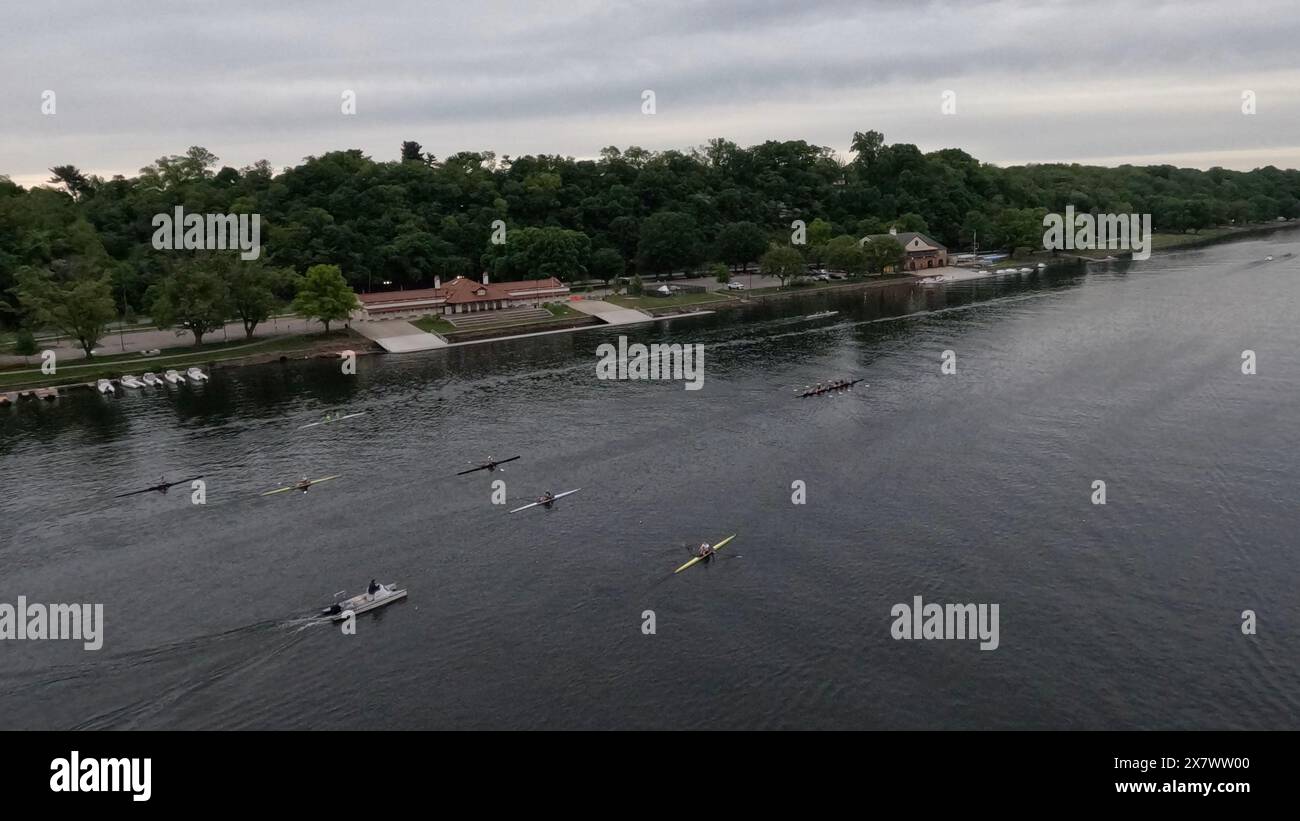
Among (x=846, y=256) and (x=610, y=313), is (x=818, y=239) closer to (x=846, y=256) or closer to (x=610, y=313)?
(x=846, y=256)

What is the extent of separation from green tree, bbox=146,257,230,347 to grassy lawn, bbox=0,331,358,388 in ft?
11.4

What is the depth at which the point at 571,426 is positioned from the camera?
73250mm

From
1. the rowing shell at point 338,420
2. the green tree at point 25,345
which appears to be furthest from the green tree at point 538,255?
the rowing shell at point 338,420

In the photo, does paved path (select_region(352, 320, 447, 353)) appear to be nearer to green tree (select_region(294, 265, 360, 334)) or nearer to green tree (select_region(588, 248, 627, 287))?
green tree (select_region(294, 265, 360, 334))

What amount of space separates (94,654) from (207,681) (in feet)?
22.3

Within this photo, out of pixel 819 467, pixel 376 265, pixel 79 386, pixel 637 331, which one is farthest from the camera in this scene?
pixel 376 265

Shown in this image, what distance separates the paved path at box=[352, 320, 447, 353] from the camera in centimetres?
11156

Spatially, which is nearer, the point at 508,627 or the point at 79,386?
the point at 508,627

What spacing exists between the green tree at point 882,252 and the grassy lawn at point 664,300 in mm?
31233

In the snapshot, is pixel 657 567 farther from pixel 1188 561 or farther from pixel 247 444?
pixel 247 444

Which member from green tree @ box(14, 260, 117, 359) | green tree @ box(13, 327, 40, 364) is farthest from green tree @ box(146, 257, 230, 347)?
green tree @ box(13, 327, 40, 364)

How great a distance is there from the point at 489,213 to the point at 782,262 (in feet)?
164
